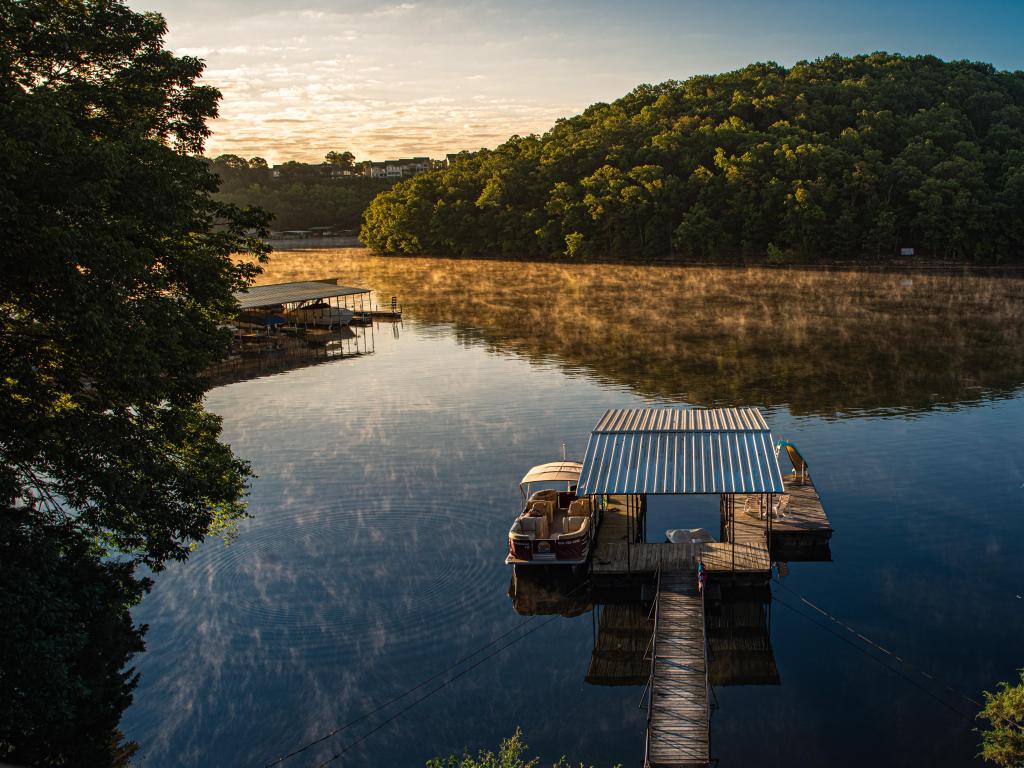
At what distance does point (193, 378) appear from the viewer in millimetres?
23875

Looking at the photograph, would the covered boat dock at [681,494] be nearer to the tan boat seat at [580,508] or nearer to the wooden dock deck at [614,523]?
the wooden dock deck at [614,523]

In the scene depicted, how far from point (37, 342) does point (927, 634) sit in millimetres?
24780

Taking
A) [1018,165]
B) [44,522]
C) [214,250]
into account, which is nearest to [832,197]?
[1018,165]

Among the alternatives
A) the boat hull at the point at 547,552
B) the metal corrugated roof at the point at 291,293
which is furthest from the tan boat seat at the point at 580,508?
the metal corrugated roof at the point at 291,293

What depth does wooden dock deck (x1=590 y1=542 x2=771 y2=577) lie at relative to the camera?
2681cm

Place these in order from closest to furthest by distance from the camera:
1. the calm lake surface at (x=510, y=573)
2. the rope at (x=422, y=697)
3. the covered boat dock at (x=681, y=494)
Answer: the rope at (x=422, y=697)
the calm lake surface at (x=510, y=573)
the covered boat dock at (x=681, y=494)

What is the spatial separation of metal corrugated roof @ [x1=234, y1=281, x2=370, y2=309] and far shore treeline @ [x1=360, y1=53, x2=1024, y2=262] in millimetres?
63059

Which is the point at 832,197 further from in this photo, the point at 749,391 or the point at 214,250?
the point at 214,250

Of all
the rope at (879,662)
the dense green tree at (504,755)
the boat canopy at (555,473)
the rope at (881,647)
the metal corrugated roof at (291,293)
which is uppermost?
the metal corrugated roof at (291,293)

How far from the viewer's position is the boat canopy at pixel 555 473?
31391 millimetres

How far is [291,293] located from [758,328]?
41614 millimetres

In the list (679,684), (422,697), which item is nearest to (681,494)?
(679,684)

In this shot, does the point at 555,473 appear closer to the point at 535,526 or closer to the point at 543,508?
the point at 543,508

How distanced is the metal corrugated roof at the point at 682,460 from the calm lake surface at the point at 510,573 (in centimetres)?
382
